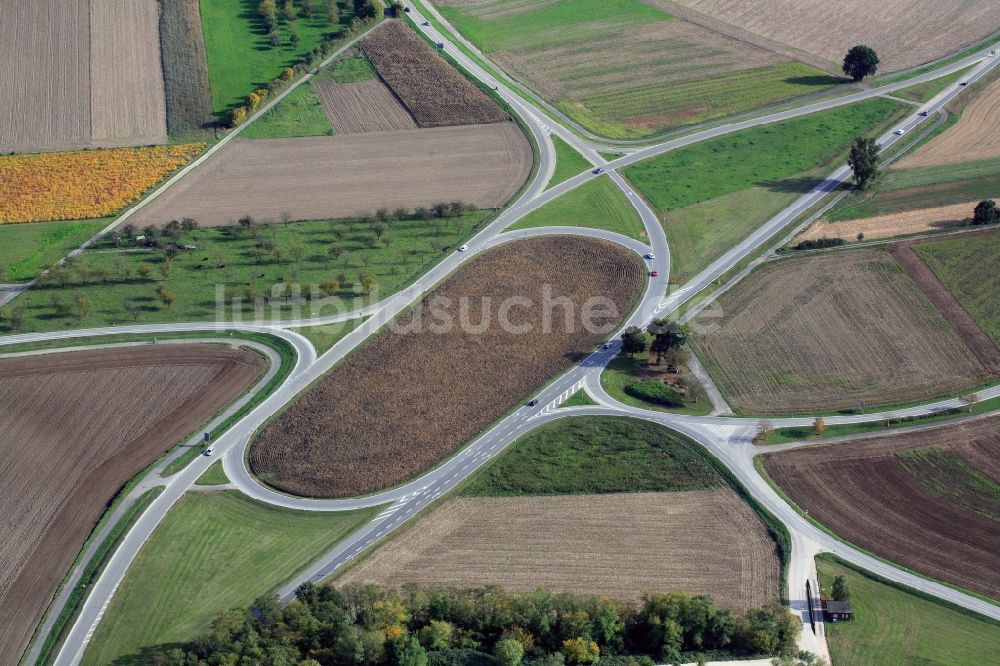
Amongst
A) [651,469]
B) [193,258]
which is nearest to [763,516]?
[651,469]

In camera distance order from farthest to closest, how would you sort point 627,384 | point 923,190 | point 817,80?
point 817,80 < point 923,190 < point 627,384

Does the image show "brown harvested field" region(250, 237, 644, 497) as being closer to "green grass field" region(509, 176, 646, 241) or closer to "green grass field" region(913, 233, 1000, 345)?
"green grass field" region(509, 176, 646, 241)

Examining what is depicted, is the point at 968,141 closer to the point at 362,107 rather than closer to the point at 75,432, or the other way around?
the point at 362,107

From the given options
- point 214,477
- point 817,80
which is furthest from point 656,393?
point 817,80

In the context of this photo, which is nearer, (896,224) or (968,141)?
(896,224)

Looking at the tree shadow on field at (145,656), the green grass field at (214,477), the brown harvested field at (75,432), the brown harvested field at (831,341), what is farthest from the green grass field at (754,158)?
the tree shadow on field at (145,656)

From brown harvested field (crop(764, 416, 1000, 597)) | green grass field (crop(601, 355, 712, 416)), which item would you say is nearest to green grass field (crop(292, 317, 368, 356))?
green grass field (crop(601, 355, 712, 416))

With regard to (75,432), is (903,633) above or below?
below
